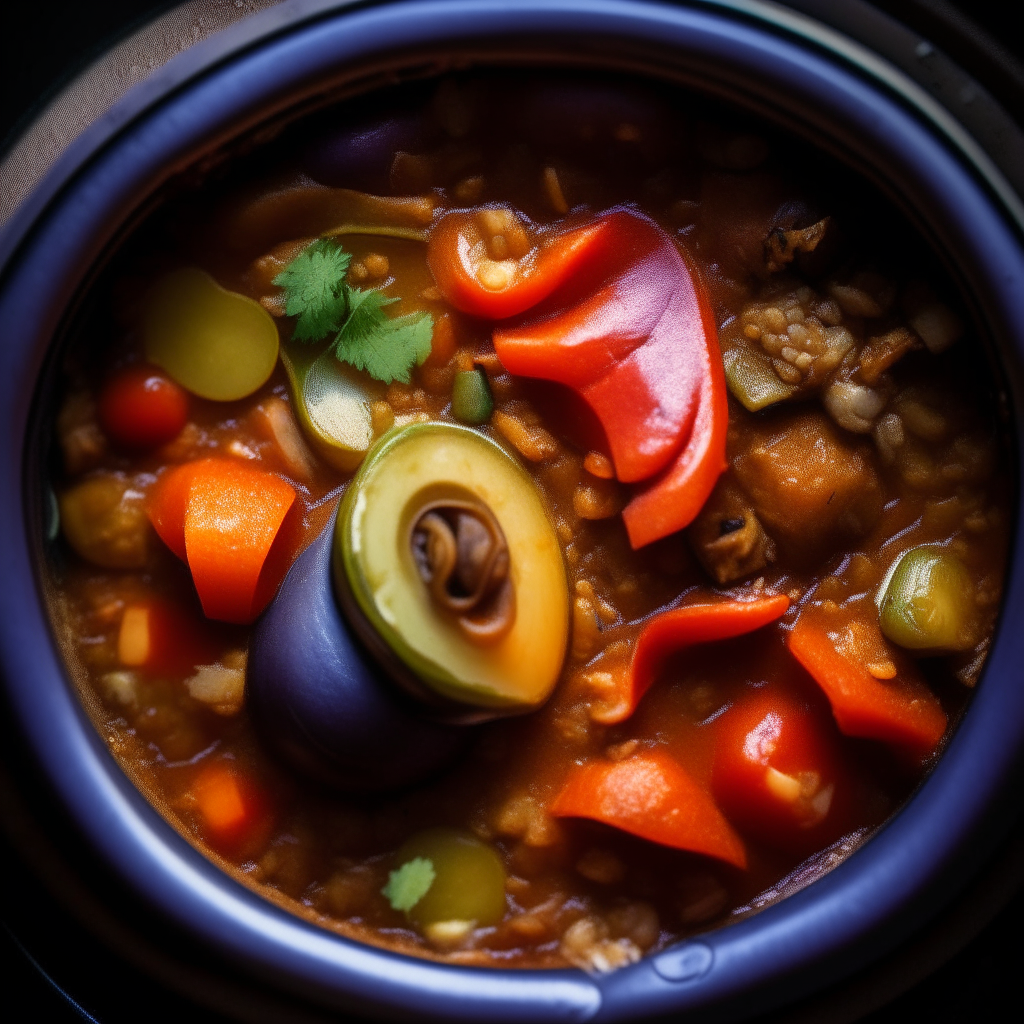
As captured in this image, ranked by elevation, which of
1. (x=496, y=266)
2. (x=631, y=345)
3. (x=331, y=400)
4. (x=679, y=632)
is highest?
(x=496, y=266)

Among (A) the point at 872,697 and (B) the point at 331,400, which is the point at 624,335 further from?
(A) the point at 872,697

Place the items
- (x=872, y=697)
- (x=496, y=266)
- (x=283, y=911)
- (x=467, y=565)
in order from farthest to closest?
(x=496, y=266), (x=872, y=697), (x=283, y=911), (x=467, y=565)

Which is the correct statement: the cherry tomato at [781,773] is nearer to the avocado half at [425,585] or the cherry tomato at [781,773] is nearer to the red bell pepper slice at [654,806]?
the red bell pepper slice at [654,806]

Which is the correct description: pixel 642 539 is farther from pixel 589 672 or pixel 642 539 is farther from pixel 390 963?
pixel 390 963

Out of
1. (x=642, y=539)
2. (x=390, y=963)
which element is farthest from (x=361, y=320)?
(x=390, y=963)

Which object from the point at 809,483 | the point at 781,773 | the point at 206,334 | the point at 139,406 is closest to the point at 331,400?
the point at 206,334

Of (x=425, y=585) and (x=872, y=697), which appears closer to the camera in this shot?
(x=425, y=585)
